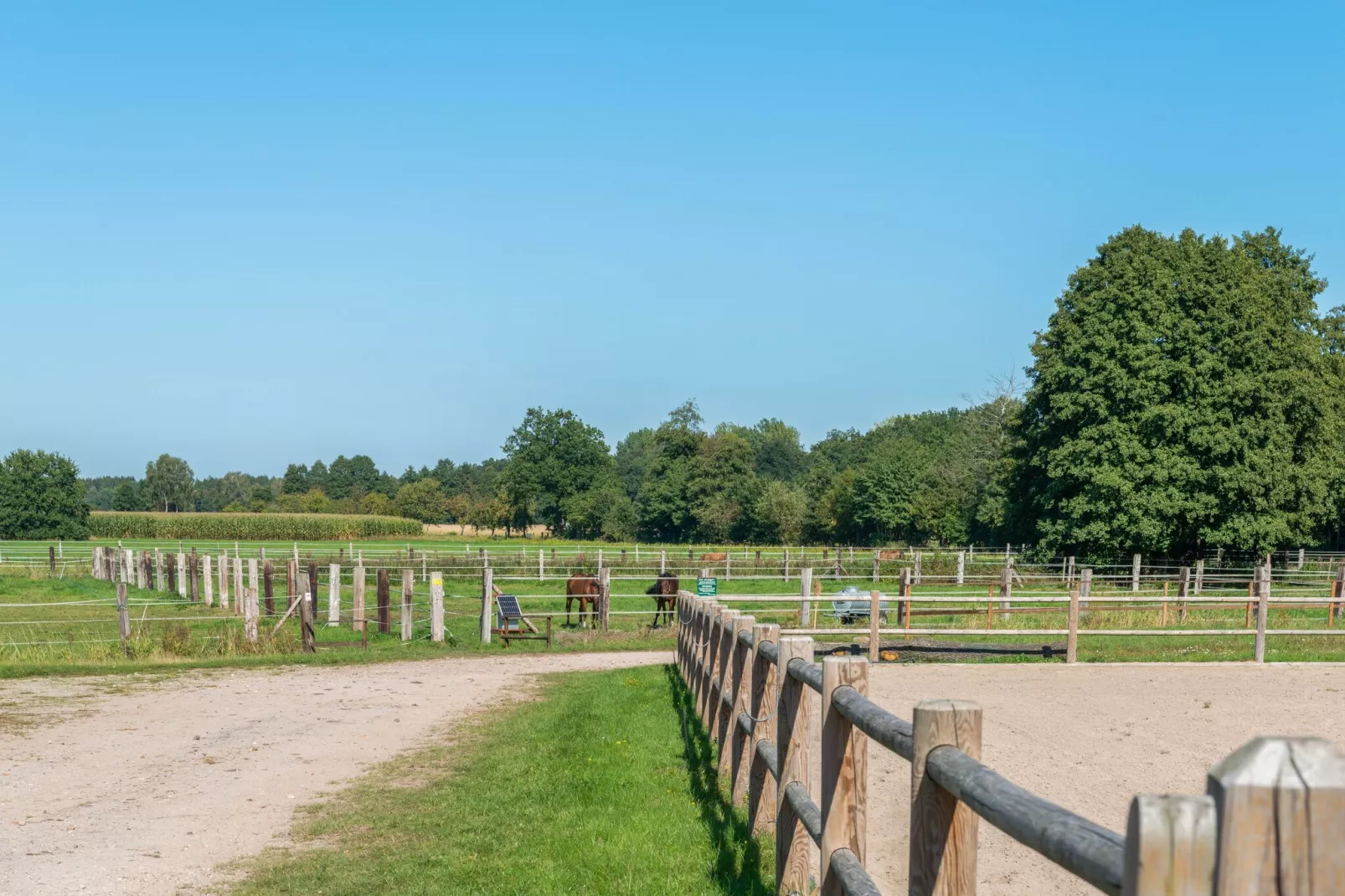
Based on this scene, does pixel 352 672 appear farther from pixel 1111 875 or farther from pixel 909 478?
pixel 909 478

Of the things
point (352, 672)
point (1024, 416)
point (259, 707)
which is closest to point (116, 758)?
point (259, 707)

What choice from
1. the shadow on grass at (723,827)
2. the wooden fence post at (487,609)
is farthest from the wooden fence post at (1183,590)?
the shadow on grass at (723,827)

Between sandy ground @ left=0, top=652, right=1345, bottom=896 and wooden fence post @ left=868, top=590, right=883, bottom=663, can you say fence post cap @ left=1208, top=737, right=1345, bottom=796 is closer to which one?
sandy ground @ left=0, top=652, right=1345, bottom=896

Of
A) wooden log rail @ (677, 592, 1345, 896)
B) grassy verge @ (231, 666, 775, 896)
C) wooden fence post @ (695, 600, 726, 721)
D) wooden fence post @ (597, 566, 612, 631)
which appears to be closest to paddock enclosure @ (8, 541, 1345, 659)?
wooden fence post @ (597, 566, 612, 631)

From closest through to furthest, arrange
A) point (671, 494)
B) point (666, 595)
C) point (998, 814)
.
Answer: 1. point (998, 814)
2. point (666, 595)
3. point (671, 494)

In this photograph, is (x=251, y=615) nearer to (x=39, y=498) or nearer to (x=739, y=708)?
(x=739, y=708)

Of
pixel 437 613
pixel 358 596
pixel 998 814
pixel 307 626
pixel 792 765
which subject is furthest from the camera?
pixel 358 596

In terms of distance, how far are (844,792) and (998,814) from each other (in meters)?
1.80

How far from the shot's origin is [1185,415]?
125 ft

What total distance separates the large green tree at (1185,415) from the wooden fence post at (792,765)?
115ft

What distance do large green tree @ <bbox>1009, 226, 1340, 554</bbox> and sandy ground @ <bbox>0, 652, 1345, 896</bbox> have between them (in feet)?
67.4

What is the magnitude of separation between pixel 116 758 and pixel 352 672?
7403 mm

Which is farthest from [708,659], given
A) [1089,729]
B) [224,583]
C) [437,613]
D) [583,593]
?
[224,583]

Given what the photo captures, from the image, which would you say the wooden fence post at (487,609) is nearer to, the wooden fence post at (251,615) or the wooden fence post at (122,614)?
the wooden fence post at (251,615)
